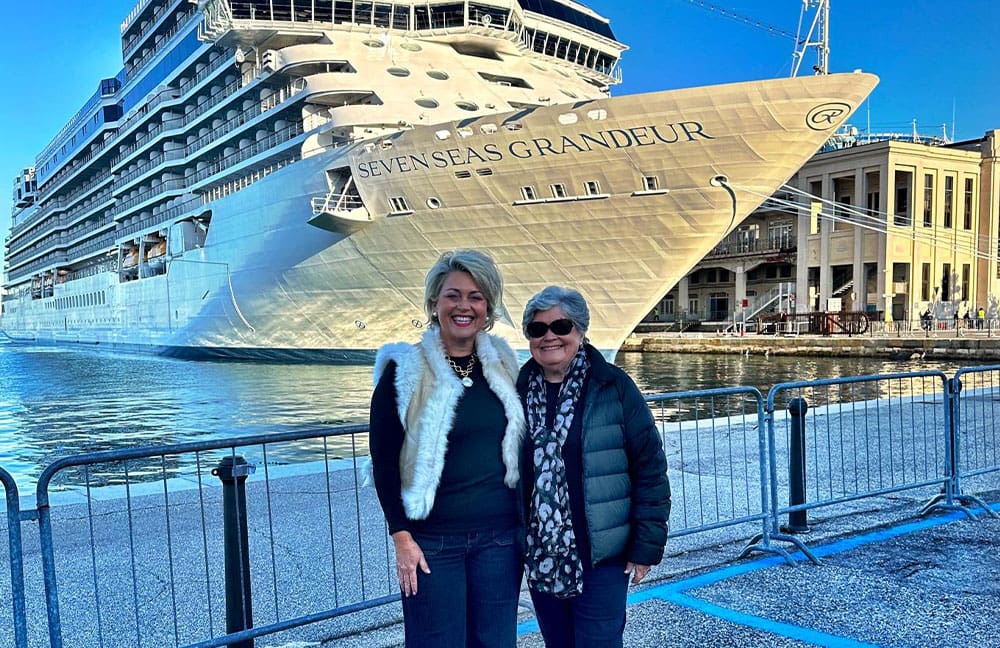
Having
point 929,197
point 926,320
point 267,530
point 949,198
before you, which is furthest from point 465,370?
point 949,198

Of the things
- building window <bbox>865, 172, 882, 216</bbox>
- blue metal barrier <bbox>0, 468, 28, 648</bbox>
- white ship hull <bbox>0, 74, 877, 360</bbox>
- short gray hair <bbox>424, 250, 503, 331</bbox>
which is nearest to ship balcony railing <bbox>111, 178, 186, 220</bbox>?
white ship hull <bbox>0, 74, 877, 360</bbox>

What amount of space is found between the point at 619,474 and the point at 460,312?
0.73 meters

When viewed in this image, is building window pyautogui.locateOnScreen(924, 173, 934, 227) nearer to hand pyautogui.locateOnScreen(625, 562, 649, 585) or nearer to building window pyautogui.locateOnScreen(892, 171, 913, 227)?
building window pyautogui.locateOnScreen(892, 171, 913, 227)

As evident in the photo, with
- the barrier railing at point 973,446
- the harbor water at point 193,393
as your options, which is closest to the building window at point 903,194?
the harbor water at point 193,393

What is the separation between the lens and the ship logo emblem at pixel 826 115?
53.1 ft

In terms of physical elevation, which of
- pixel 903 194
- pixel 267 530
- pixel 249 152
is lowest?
pixel 267 530

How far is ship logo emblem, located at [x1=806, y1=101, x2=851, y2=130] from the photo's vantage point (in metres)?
16.2

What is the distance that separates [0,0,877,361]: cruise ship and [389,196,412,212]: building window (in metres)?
0.10

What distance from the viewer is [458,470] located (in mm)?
2303

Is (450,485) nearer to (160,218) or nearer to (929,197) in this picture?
(160,218)

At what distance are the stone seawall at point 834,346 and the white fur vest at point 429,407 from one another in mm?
30986

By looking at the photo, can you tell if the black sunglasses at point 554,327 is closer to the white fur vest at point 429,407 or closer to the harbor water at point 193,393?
the white fur vest at point 429,407

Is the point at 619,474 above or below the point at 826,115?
below

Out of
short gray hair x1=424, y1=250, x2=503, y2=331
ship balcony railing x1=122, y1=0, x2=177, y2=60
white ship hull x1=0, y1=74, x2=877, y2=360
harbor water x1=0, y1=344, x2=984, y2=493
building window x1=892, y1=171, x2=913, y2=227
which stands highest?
ship balcony railing x1=122, y1=0, x2=177, y2=60
